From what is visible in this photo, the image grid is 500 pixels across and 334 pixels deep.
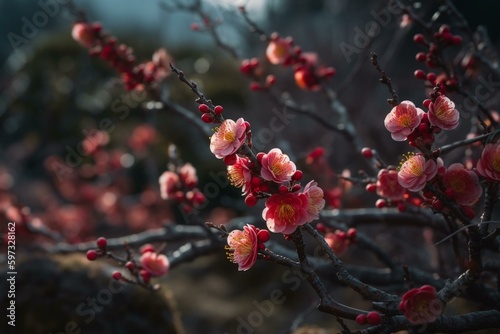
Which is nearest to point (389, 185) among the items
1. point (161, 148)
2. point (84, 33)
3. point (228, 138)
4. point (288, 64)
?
point (228, 138)

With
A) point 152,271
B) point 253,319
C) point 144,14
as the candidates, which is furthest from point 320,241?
point 144,14

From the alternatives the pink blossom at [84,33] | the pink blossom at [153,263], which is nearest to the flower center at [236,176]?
the pink blossom at [153,263]

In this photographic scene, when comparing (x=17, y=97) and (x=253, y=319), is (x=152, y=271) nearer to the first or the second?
(x=253, y=319)

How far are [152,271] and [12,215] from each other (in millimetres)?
1567

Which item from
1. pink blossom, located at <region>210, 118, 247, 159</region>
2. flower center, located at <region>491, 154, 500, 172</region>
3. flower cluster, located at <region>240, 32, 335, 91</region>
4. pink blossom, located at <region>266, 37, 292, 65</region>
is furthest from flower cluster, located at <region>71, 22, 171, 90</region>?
flower center, located at <region>491, 154, 500, 172</region>

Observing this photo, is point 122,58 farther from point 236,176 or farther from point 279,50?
point 236,176

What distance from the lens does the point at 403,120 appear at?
4.29 ft

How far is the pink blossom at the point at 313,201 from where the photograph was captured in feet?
4.17

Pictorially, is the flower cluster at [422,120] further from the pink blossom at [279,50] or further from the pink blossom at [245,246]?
the pink blossom at [279,50]

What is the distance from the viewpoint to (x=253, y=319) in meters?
4.25

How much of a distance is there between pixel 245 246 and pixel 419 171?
53 centimetres

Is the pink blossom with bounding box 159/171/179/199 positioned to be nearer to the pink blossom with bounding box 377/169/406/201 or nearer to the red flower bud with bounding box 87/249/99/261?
the red flower bud with bounding box 87/249/99/261

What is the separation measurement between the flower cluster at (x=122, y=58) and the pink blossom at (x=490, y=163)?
1690 millimetres

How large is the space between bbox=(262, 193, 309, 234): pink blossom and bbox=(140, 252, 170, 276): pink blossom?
2.67ft
